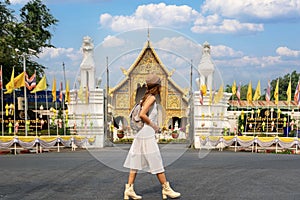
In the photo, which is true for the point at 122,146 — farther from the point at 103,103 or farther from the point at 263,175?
the point at 103,103

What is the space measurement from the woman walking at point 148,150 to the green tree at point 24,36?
24.4m

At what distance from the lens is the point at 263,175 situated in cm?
985

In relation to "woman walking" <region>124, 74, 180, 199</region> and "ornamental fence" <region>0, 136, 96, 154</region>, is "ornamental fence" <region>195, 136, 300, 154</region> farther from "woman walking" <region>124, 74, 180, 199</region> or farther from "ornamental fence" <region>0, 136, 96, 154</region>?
"woman walking" <region>124, 74, 180, 199</region>

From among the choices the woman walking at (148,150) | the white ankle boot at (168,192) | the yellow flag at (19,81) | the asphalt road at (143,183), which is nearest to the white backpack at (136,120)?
the woman walking at (148,150)

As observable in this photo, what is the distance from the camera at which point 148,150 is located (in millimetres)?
6629

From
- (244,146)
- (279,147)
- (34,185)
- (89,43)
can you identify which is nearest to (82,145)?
(89,43)

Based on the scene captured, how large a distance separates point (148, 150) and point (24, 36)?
2906 centimetres

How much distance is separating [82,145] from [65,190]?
15290 mm

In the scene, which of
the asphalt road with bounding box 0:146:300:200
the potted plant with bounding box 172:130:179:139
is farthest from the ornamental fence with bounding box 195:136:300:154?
the potted plant with bounding box 172:130:179:139

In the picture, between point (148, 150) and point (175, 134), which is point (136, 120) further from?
point (175, 134)

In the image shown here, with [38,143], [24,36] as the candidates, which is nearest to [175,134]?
[38,143]

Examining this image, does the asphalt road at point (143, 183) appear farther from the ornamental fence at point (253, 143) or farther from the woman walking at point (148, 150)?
the ornamental fence at point (253, 143)

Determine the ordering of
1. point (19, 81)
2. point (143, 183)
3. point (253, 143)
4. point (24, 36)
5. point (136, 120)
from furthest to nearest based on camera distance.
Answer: point (24, 36)
point (19, 81)
point (253, 143)
point (143, 183)
point (136, 120)

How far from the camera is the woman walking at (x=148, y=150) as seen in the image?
6.61m
